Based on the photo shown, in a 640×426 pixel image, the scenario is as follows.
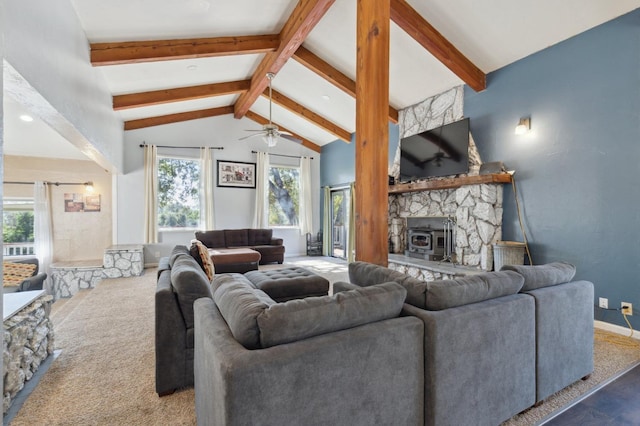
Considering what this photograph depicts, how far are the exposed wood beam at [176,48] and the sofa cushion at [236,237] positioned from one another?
3.85 m

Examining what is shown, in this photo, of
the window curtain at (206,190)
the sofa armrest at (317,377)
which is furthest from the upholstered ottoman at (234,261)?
the sofa armrest at (317,377)

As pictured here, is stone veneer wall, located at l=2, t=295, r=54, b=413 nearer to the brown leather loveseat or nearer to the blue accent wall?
the brown leather loveseat

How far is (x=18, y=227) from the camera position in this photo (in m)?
5.56

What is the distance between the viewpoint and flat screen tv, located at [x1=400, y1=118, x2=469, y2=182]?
14.7ft

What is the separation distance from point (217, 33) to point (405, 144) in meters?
3.56

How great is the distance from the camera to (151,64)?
420 centimetres

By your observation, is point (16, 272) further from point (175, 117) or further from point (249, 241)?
point (175, 117)

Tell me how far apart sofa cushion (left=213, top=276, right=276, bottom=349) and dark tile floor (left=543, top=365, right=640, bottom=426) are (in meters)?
1.82

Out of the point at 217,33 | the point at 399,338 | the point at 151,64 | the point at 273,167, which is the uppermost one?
the point at 217,33

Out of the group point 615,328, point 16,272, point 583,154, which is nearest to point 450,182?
point 583,154

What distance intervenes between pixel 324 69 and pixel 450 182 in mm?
2824

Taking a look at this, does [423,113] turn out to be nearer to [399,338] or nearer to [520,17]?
[520,17]

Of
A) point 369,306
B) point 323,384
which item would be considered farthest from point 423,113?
point 323,384

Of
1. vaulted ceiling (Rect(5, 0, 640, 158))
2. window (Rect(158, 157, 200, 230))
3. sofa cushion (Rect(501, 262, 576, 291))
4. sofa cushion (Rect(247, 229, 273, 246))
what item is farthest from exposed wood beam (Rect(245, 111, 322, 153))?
sofa cushion (Rect(501, 262, 576, 291))
